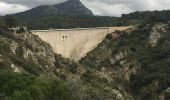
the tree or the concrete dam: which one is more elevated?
the tree

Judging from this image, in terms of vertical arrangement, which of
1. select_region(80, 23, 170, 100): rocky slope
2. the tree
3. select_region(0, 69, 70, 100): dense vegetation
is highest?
the tree

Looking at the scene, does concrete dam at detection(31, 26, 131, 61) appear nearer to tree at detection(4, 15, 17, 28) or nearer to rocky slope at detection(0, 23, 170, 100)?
rocky slope at detection(0, 23, 170, 100)

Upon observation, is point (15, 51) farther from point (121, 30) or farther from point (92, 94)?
point (121, 30)

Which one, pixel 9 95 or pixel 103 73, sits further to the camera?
pixel 103 73

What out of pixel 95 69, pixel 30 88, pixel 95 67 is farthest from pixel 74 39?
pixel 30 88

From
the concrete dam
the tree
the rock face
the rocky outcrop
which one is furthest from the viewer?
the rocky outcrop

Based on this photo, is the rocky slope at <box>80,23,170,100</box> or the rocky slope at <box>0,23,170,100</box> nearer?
the rocky slope at <box>0,23,170,100</box>

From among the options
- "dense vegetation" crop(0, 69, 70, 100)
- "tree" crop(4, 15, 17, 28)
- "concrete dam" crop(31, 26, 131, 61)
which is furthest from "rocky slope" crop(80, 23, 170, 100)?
"dense vegetation" crop(0, 69, 70, 100)

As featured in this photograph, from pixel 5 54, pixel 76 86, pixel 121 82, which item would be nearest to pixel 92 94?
pixel 76 86
